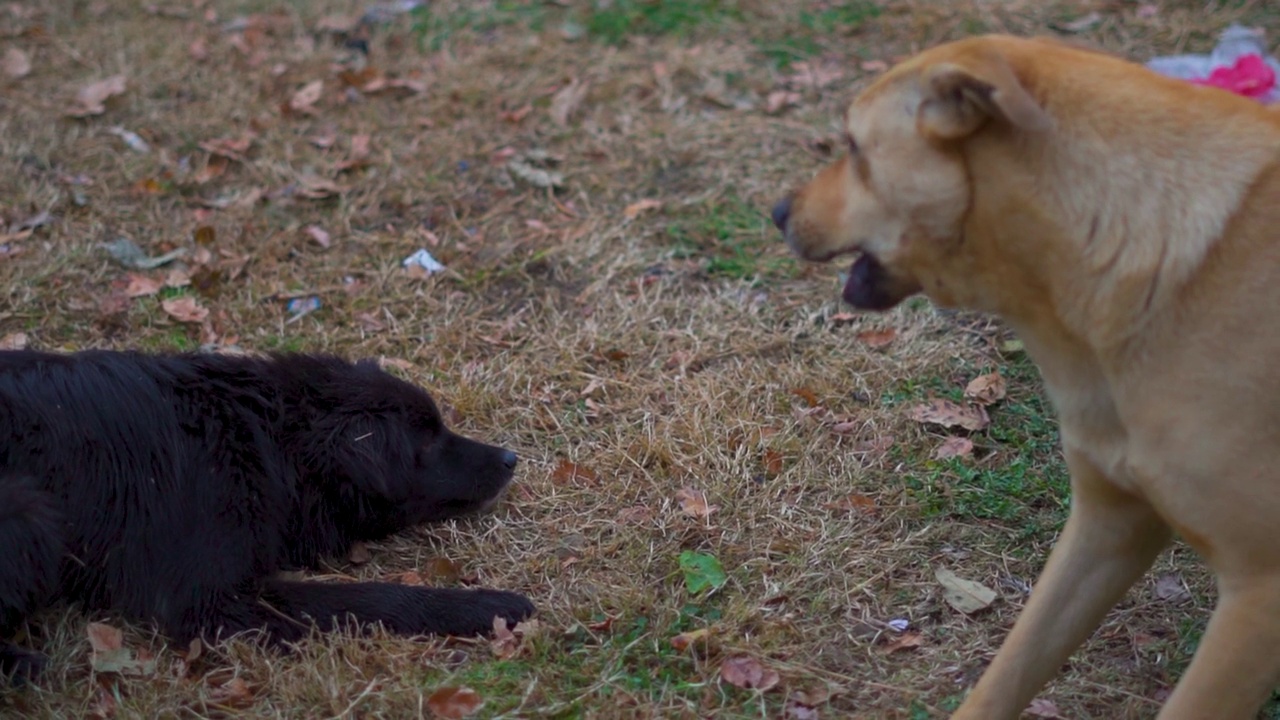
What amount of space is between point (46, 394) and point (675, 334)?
256cm

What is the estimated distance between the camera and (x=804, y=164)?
21.2ft

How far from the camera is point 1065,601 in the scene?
306cm

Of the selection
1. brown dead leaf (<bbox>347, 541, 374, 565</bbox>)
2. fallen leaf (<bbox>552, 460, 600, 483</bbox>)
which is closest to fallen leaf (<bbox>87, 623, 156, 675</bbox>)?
brown dead leaf (<bbox>347, 541, 374, 565</bbox>)

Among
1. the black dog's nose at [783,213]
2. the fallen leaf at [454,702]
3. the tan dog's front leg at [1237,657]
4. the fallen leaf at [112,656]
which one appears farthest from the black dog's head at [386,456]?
the tan dog's front leg at [1237,657]

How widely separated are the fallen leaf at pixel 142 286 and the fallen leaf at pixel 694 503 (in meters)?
2.84

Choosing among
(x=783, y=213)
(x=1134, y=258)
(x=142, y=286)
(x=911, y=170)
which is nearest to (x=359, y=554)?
(x=783, y=213)

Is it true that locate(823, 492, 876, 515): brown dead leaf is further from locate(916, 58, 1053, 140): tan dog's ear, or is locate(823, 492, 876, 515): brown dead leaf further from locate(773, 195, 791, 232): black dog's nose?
locate(916, 58, 1053, 140): tan dog's ear

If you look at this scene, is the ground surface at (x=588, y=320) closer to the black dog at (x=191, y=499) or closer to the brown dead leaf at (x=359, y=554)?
the brown dead leaf at (x=359, y=554)

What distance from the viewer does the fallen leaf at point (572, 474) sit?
4.44m

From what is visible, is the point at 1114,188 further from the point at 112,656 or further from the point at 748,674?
the point at 112,656

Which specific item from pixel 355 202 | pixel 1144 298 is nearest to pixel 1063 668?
pixel 1144 298

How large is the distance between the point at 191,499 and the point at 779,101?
4.56 m

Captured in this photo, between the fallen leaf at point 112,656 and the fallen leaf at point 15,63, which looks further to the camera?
the fallen leaf at point 15,63

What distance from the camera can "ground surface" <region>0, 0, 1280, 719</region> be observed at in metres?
3.55
